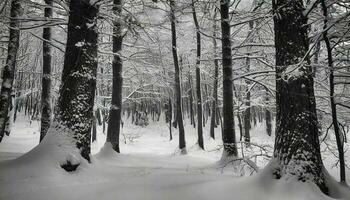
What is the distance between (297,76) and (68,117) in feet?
13.3

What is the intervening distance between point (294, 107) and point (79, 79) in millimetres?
3886

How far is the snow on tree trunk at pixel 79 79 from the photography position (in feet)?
19.7

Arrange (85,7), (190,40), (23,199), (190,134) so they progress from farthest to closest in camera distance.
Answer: (190,134) → (190,40) → (85,7) → (23,199)

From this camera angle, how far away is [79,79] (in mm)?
6125

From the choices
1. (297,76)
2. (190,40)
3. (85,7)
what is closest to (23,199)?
(85,7)

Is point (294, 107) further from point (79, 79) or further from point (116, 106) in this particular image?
point (116, 106)

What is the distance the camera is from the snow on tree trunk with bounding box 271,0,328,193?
4.79m

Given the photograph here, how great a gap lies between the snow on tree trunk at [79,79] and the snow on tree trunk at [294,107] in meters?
3.50

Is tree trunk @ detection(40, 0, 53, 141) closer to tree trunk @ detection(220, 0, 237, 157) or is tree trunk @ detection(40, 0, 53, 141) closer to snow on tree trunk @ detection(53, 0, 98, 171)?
snow on tree trunk @ detection(53, 0, 98, 171)

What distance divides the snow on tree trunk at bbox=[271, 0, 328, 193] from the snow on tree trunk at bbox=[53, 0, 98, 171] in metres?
3.50

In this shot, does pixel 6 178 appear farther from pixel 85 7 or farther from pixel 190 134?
pixel 190 134

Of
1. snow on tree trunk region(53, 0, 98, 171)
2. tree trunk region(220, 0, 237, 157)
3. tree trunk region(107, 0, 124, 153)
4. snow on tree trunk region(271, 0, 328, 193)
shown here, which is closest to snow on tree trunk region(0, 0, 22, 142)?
tree trunk region(107, 0, 124, 153)

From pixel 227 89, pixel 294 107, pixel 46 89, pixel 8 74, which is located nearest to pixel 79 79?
pixel 294 107

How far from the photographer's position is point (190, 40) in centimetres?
2281
